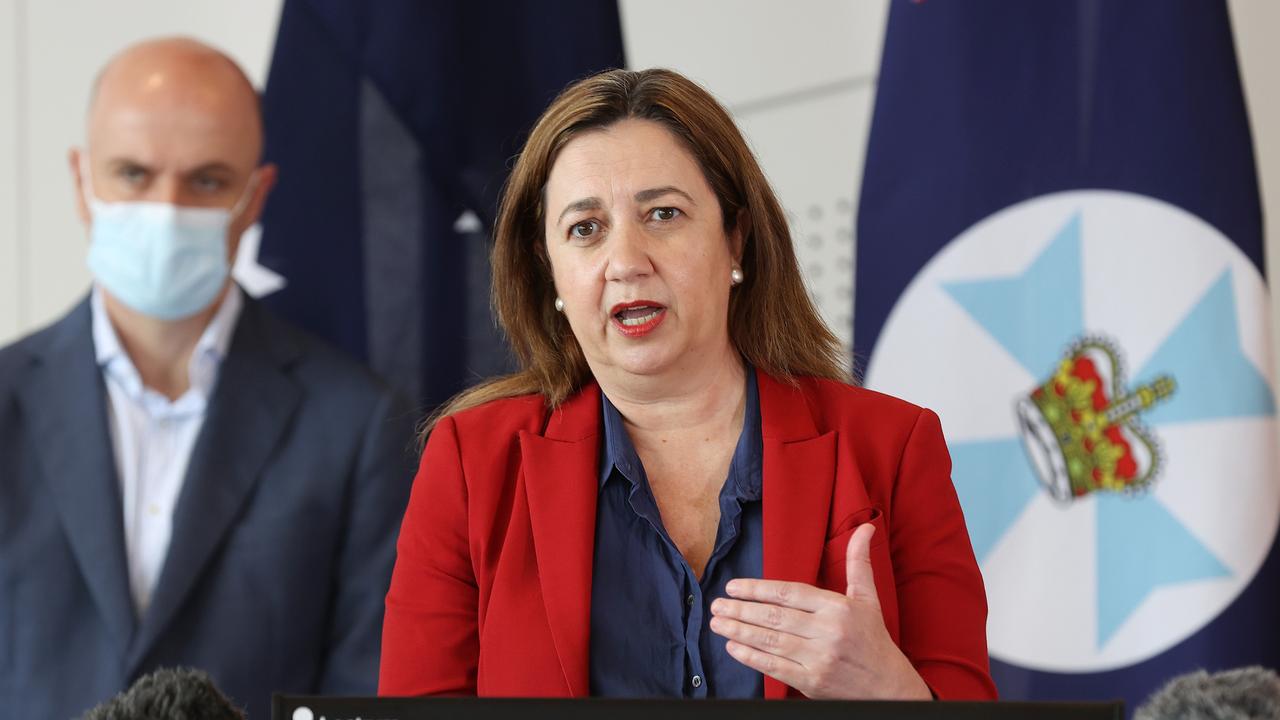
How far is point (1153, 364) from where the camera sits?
8.32ft

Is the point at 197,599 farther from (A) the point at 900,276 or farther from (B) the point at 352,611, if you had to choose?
(A) the point at 900,276

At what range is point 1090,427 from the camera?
2570 mm

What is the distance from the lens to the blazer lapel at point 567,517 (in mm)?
1472

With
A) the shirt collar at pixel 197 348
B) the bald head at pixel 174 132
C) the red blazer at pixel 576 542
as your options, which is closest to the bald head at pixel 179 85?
the bald head at pixel 174 132

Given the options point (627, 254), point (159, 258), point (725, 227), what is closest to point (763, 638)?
point (627, 254)

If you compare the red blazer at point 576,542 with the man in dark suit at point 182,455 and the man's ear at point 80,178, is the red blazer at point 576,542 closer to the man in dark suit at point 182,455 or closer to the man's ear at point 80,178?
the man in dark suit at point 182,455

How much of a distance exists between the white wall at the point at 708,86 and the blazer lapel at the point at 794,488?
3.04 ft

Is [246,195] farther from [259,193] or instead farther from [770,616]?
[770,616]

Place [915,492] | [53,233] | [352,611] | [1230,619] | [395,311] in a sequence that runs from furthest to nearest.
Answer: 1. [53,233]
2. [395,311]
3. [352,611]
4. [1230,619]
5. [915,492]

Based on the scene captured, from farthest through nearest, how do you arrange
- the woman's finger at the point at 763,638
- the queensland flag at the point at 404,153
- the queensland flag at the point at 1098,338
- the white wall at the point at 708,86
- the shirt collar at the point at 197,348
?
the white wall at the point at 708,86
the queensland flag at the point at 404,153
the shirt collar at the point at 197,348
the queensland flag at the point at 1098,338
the woman's finger at the point at 763,638

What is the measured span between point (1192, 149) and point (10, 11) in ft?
11.4

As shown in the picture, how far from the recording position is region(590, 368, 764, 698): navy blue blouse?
1494mm

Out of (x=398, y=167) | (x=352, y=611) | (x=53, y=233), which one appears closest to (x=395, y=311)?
(x=398, y=167)

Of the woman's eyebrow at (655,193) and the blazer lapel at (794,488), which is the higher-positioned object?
the woman's eyebrow at (655,193)
